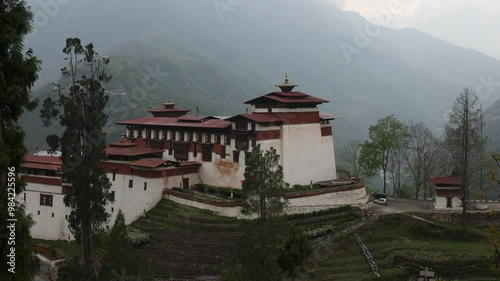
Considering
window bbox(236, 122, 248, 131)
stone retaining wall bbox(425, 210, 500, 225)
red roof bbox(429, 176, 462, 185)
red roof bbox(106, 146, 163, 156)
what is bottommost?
stone retaining wall bbox(425, 210, 500, 225)

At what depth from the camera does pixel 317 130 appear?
51.2m

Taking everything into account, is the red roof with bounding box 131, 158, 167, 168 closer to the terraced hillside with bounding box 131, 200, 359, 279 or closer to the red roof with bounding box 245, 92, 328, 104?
the terraced hillside with bounding box 131, 200, 359, 279

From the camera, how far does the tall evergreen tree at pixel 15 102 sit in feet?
44.1

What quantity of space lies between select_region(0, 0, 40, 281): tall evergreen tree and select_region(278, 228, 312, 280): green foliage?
15.4m

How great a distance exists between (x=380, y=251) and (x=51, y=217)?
32991 millimetres

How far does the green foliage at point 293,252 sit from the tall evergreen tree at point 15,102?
1544 centimetres

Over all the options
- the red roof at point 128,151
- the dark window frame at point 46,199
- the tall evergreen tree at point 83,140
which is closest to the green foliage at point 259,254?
the tall evergreen tree at point 83,140

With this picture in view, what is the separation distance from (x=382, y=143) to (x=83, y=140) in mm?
36386

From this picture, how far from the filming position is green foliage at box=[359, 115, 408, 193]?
5722cm

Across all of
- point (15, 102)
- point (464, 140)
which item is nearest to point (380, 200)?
point (464, 140)

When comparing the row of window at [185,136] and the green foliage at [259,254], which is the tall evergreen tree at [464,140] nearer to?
the green foliage at [259,254]

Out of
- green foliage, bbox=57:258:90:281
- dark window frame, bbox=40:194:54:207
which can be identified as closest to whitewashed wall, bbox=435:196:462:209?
green foliage, bbox=57:258:90:281

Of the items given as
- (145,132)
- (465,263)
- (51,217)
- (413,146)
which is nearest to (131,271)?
(465,263)

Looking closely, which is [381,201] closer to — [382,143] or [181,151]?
[382,143]
